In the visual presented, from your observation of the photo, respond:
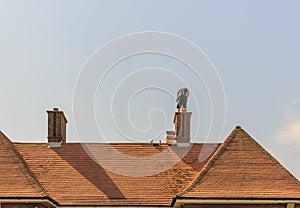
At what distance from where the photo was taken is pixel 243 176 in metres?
15.7

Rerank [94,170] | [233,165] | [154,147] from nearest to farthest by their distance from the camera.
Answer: [233,165]
[94,170]
[154,147]

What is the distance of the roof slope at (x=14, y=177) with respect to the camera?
15273 millimetres

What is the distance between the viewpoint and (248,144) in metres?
17.0

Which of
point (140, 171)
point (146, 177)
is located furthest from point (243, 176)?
point (140, 171)

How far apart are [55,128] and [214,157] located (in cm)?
615

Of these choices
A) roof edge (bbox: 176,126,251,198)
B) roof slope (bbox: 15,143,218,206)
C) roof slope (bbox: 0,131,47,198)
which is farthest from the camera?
roof slope (bbox: 15,143,218,206)

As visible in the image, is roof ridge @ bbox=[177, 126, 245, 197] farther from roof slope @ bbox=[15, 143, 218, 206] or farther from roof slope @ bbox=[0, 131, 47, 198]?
roof slope @ bbox=[0, 131, 47, 198]

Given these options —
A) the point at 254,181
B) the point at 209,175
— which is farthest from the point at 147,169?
the point at 254,181

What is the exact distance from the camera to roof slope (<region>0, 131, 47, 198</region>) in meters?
15.3

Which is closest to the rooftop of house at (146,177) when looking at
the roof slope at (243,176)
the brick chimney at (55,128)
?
the roof slope at (243,176)

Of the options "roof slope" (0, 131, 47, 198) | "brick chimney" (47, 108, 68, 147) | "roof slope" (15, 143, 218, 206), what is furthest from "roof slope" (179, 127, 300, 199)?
"brick chimney" (47, 108, 68, 147)

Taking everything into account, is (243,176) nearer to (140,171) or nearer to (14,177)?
(140,171)

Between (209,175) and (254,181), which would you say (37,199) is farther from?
(254,181)

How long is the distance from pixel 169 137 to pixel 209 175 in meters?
4.00
